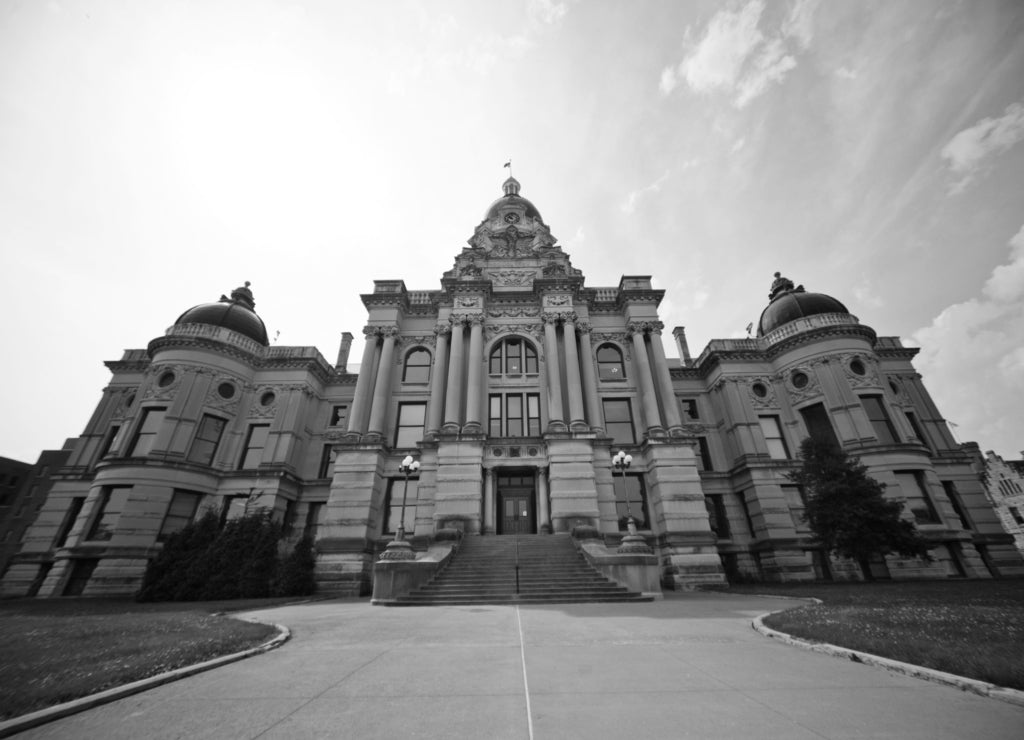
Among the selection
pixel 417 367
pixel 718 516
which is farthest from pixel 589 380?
pixel 718 516

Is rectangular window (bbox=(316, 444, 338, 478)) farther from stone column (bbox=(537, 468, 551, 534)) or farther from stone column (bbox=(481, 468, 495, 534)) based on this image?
stone column (bbox=(537, 468, 551, 534))

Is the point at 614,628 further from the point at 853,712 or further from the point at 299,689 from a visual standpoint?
the point at 299,689

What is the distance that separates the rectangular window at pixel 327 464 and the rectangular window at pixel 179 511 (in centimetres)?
662

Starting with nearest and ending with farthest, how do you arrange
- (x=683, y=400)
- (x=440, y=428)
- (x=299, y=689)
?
(x=299, y=689) < (x=440, y=428) < (x=683, y=400)

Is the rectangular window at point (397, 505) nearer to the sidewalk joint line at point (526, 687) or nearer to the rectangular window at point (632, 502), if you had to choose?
the rectangular window at point (632, 502)

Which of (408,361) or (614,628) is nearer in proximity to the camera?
(614,628)

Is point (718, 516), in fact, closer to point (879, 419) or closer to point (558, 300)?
point (879, 419)

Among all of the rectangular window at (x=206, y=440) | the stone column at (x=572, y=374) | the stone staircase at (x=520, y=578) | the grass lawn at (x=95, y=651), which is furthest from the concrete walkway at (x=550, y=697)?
the rectangular window at (x=206, y=440)

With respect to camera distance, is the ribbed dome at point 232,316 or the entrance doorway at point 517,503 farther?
the ribbed dome at point 232,316

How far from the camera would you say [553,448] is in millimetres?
22500

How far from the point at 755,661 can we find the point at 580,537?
48.3 feet

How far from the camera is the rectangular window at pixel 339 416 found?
30.5m

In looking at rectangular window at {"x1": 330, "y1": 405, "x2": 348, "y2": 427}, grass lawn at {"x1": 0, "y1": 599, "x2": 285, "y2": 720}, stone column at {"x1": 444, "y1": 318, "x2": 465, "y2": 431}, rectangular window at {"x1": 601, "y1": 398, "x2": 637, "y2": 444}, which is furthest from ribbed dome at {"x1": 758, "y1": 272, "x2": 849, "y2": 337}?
grass lawn at {"x1": 0, "y1": 599, "x2": 285, "y2": 720}

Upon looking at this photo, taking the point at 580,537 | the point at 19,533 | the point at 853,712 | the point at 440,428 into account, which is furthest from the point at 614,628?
the point at 19,533
